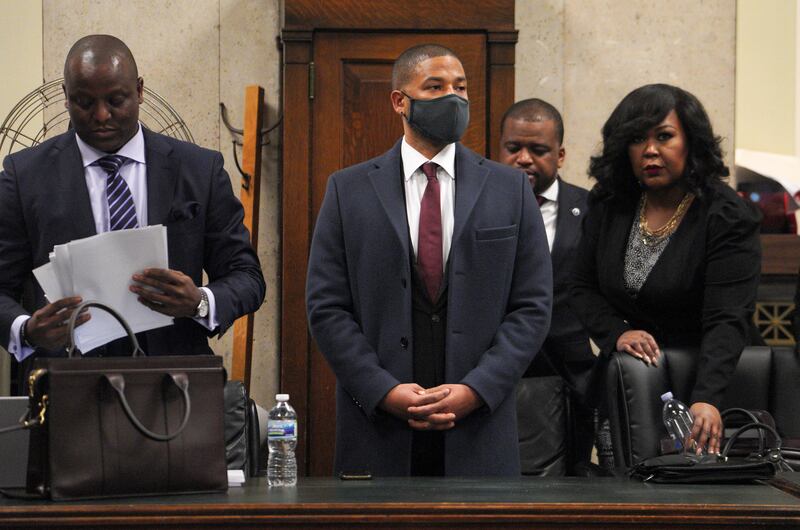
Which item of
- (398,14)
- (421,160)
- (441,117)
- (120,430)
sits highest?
(398,14)

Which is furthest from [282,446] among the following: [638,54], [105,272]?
[638,54]

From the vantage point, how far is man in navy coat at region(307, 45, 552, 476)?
116 inches

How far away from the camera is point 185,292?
2791mm

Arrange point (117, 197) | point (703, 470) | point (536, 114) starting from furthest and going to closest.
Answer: point (536, 114), point (117, 197), point (703, 470)

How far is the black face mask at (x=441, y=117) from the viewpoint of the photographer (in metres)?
3.14

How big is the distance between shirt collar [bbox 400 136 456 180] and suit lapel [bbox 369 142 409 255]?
2 cm

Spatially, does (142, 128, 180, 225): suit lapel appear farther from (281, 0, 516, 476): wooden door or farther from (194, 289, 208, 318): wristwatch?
(281, 0, 516, 476): wooden door

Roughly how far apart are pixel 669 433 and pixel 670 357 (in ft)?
0.74

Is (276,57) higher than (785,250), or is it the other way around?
(276,57)

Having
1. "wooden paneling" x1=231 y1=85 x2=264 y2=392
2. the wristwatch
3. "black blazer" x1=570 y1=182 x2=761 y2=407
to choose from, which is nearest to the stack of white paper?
the wristwatch

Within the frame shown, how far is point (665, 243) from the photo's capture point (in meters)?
3.46

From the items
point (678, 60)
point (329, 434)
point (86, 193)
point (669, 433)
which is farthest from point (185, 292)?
point (678, 60)

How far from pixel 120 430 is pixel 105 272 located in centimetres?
58

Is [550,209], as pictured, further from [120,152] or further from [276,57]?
[276,57]
